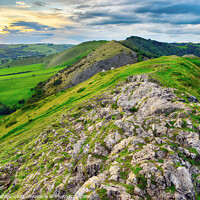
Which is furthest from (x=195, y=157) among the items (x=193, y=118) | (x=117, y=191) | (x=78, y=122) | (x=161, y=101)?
(x=78, y=122)

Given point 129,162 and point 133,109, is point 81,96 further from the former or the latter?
point 129,162

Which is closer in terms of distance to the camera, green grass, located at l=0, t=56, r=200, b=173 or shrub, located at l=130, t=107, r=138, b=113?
shrub, located at l=130, t=107, r=138, b=113

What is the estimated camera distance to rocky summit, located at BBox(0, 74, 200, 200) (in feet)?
43.7

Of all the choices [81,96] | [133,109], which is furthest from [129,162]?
[81,96]

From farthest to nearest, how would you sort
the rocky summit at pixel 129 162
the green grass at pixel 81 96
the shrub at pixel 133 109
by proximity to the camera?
the green grass at pixel 81 96 < the shrub at pixel 133 109 < the rocky summit at pixel 129 162

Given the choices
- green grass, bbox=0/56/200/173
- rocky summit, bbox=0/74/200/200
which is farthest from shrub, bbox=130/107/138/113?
green grass, bbox=0/56/200/173

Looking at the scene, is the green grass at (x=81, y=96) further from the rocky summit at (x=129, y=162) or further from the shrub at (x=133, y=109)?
the shrub at (x=133, y=109)

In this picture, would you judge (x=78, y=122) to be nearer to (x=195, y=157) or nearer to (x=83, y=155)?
(x=83, y=155)

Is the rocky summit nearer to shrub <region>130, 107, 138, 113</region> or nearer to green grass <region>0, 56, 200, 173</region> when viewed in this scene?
shrub <region>130, 107, 138, 113</region>

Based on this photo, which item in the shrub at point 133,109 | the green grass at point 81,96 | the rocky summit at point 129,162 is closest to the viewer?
the rocky summit at point 129,162

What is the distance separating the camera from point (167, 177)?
13.3m

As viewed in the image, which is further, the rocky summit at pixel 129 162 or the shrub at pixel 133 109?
the shrub at pixel 133 109

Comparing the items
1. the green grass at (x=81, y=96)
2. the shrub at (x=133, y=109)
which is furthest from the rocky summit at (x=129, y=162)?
the green grass at (x=81, y=96)

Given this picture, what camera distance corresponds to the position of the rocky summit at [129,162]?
1330 cm
